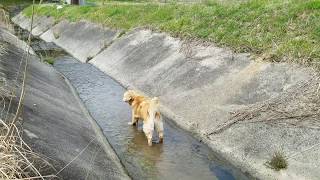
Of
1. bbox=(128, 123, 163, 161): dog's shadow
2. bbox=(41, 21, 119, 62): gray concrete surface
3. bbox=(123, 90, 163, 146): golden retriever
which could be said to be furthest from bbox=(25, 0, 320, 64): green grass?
bbox=(128, 123, 163, 161): dog's shadow

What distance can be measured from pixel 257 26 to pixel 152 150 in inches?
295

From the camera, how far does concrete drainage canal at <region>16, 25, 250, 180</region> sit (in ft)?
36.2

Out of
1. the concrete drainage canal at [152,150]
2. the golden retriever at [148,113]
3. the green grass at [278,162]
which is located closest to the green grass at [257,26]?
the golden retriever at [148,113]

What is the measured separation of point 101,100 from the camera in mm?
17750

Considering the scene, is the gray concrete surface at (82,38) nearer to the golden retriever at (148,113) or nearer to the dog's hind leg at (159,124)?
the golden retriever at (148,113)

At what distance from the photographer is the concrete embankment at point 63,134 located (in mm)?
9188

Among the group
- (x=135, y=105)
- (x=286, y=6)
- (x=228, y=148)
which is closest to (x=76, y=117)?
(x=135, y=105)

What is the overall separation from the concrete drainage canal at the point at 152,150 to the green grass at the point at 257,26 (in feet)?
12.8

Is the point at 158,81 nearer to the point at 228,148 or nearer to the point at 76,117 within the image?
the point at 76,117

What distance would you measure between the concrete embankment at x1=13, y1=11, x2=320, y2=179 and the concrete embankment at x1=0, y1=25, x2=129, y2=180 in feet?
8.94

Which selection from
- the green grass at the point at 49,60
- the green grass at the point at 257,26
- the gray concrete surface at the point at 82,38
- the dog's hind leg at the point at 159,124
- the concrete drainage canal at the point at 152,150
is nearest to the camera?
the concrete drainage canal at the point at 152,150

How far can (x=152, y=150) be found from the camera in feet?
40.9

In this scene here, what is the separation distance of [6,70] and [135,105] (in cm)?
451

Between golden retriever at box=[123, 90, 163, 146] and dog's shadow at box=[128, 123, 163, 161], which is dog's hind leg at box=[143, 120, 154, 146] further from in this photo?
dog's shadow at box=[128, 123, 163, 161]
